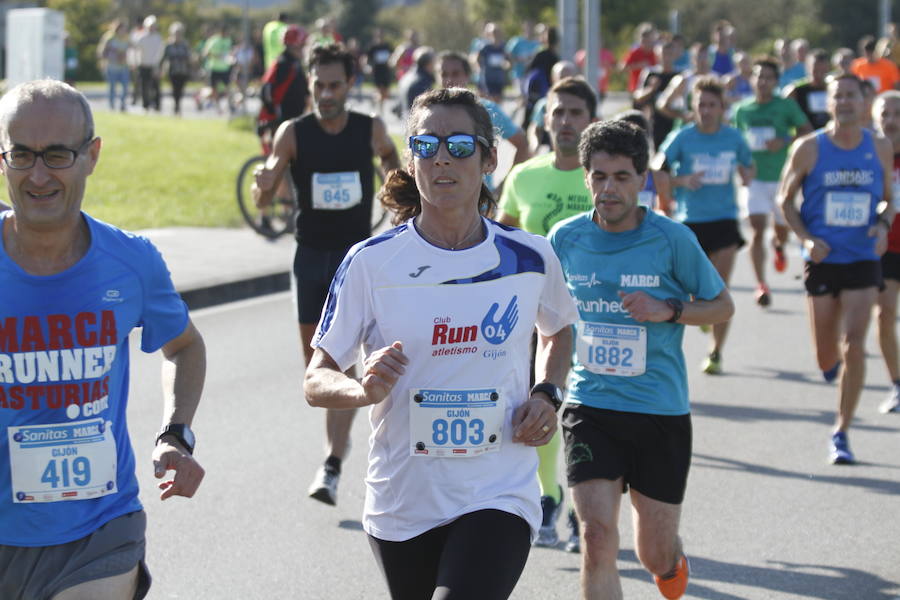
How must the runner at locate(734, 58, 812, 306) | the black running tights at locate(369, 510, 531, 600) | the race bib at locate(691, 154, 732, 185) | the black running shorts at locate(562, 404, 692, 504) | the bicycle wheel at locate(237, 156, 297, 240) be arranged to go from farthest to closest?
the bicycle wheel at locate(237, 156, 297, 240)
the runner at locate(734, 58, 812, 306)
the race bib at locate(691, 154, 732, 185)
the black running shorts at locate(562, 404, 692, 504)
the black running tights at locate(369, 510, 531, 600)

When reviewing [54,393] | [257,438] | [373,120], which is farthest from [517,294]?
[257,438]

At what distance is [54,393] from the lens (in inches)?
136

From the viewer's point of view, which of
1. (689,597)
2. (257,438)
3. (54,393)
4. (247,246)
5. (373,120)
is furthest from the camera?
(247,246)

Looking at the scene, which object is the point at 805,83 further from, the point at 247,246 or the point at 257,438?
the point at 257,438

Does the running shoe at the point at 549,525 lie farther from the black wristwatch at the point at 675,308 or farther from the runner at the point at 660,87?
the runner at the point at 660,87

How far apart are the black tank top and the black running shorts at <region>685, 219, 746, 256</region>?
368 centimetres

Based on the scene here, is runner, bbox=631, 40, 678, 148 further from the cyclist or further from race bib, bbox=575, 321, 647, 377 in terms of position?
race bib, bbox=575, 321, 647, 377

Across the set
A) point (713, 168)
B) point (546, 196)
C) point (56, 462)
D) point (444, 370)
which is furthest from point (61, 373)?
point (713, 168)

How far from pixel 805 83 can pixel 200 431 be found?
9.13m

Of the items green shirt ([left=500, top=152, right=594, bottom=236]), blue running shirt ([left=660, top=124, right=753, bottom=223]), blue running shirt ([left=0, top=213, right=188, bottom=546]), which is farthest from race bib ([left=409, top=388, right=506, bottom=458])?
blue running shirt ([left=660, top=124, right=753, bottom=223])

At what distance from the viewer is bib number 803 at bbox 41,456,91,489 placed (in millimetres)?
3436

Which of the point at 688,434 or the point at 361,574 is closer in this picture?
the point at 688,434

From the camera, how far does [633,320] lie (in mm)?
5078

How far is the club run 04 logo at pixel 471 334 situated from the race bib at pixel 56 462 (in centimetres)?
89
